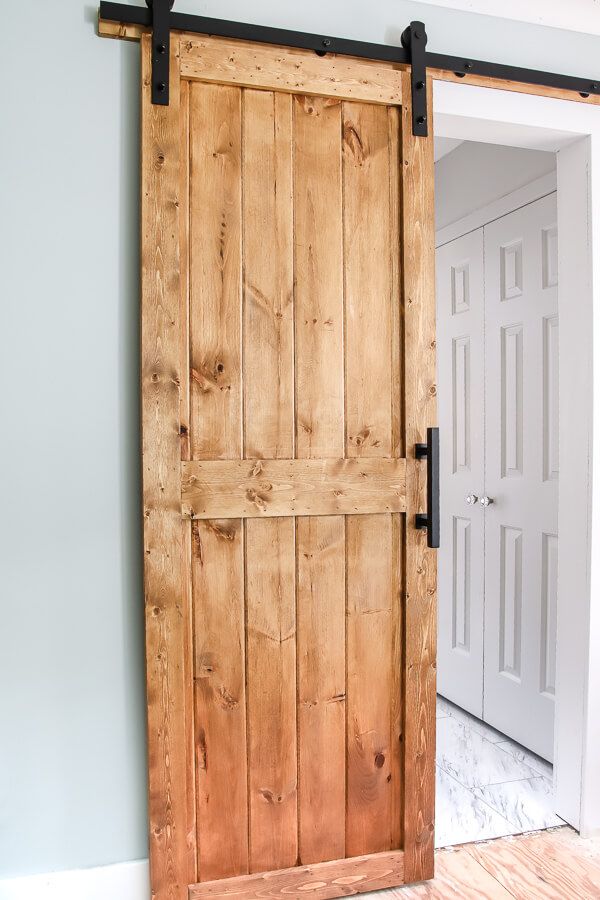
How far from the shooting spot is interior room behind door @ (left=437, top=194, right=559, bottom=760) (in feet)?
8.16

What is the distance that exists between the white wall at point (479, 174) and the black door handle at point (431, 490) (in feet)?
4.19

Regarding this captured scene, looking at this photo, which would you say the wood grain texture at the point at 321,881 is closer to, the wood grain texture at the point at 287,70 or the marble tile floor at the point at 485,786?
the marble tile floor at the point at 485,786

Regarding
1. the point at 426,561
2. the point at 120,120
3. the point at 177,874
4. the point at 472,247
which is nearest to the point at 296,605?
the point at 426,561

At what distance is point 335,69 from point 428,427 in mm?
923

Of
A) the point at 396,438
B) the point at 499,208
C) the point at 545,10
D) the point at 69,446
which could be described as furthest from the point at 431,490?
the point at 499,208

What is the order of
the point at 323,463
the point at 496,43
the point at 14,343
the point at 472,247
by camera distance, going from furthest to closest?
the point at 472,247 → the point at 496,43 → the point at 323,463 → the point at 14,343

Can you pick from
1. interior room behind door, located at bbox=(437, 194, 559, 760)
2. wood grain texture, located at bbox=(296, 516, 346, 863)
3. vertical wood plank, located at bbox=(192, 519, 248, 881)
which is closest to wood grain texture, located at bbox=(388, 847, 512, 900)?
wood grain texture, located at bbox=(296, 516, 346, 863)

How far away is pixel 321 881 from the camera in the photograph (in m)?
1.74

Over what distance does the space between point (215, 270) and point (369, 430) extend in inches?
21.5

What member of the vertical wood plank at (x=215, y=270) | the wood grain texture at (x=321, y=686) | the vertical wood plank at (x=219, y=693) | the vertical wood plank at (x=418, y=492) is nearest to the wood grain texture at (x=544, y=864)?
the vertical wood plank at (x=418, y=492)

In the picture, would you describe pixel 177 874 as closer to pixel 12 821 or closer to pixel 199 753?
pixel 199 753

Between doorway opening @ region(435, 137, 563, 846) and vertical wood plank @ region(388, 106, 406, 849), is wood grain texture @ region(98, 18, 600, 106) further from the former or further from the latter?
doorway opening @ region(435, 137, 563, 846)

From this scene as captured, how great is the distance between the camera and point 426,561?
1.81 m

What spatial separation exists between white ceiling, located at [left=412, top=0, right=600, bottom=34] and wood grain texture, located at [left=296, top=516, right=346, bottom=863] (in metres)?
1.42
